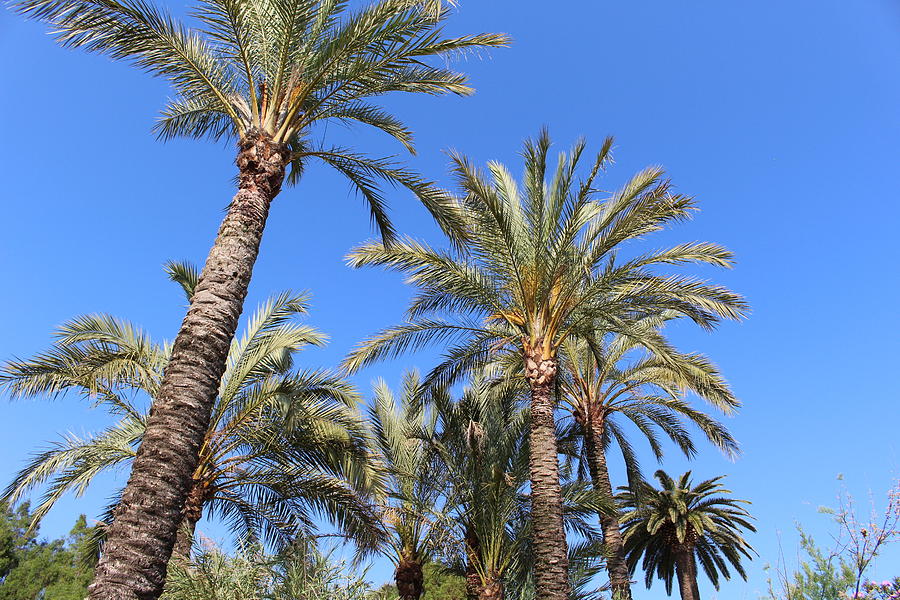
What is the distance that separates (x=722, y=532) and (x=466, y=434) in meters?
12.9

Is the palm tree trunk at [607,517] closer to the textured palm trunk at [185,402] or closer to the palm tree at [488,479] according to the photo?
the palm tree at [488,479]

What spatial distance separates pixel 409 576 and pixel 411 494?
184cm

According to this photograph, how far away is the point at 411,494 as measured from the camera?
13727 millimetres

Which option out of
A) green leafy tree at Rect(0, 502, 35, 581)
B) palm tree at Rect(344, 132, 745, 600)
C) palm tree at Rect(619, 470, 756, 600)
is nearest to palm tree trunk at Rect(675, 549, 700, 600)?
palm tree at Rect(619, 470, 756, 600)

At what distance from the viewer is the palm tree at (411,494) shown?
13.5 metres

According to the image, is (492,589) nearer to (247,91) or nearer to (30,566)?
(247,91)

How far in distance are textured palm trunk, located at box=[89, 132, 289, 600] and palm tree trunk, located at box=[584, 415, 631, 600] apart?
964cm

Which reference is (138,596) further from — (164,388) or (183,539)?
(183,539)

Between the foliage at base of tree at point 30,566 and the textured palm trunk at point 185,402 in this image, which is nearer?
the textured palm trunk at point 185,402

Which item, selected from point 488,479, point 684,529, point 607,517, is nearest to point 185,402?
point 488,479

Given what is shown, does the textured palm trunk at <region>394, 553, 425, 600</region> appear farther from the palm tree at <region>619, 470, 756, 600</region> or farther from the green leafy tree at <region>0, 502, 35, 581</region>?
the green leafy tree at <region>0, 502, 35, 581</region>

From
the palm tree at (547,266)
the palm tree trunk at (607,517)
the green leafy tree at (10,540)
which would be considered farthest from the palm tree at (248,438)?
the green leafy tree at (10,540)

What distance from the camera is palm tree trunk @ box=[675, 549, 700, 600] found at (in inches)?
810

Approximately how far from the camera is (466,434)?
13750mm
